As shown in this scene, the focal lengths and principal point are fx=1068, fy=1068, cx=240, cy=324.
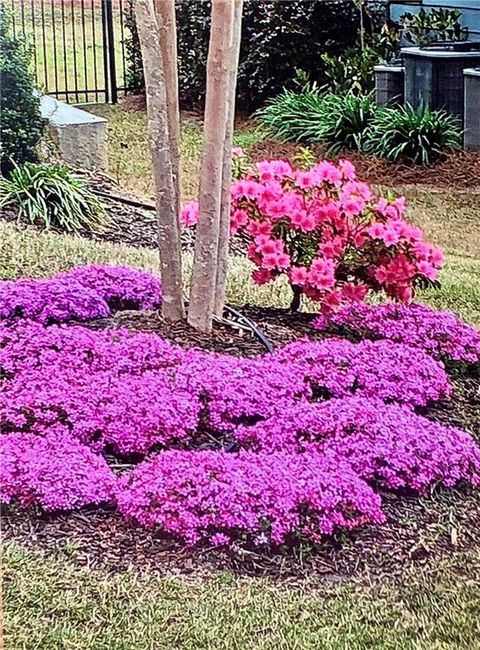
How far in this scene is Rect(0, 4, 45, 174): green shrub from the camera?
2.95 m

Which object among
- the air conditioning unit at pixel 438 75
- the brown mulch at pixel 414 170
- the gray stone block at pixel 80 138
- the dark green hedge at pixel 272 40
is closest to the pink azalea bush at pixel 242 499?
the gray stone block at pixel 80 138

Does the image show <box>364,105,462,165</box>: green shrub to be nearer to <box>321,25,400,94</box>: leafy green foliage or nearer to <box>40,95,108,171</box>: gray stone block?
<box>321,25,400,94</box>: leafy green foliage

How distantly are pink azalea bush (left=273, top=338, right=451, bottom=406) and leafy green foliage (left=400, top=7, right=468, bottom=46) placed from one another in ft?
9.55

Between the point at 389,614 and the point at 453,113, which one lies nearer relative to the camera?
the point at 389,614

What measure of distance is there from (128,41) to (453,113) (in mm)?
1317

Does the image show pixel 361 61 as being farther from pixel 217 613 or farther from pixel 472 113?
pixel 217 613

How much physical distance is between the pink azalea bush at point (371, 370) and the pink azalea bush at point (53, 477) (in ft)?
1.43

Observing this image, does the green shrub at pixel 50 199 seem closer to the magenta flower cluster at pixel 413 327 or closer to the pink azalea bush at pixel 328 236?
the pink azalea bush at pixel 328 236

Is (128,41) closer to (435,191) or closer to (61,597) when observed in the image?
(435,191)

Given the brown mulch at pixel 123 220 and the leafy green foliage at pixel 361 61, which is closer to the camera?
the brown mulch at pixel 123 220

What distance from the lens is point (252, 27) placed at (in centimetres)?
478

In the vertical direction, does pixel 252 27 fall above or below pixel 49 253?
above

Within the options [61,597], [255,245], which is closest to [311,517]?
[61,597]

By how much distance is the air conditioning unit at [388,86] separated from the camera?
4449 millimetres
